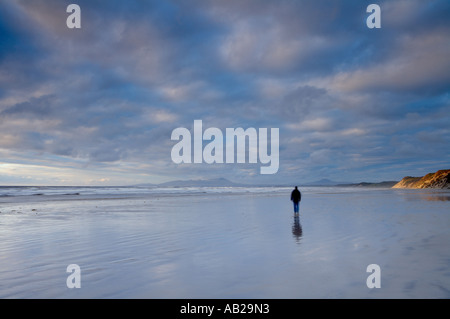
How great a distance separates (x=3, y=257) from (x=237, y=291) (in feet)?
26.0

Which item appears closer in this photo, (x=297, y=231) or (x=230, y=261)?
(x=230, y=261)

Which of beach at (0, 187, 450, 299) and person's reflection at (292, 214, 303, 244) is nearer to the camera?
beach at (0, 187, 450, 299)

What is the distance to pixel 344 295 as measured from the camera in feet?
20.0

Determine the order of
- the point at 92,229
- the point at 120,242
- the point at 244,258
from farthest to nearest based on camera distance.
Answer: the point at 92,229, the point at 120,242, the point at 244,258

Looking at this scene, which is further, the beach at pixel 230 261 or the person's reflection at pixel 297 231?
the person's reflection at pixel 297 231

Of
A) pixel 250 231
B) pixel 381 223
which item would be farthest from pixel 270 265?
pixel 381 223

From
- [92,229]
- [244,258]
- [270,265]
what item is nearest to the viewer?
[270,265]

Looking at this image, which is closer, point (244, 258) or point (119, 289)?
point (119, 289)

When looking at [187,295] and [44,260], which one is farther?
[44,260]

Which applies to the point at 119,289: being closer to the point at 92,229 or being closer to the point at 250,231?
the point at 250,231

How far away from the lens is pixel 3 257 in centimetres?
967

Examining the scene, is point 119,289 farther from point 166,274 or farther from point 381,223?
point 381,223

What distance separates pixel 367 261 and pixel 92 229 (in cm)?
1263

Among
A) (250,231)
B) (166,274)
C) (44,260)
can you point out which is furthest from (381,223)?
(44,260)
